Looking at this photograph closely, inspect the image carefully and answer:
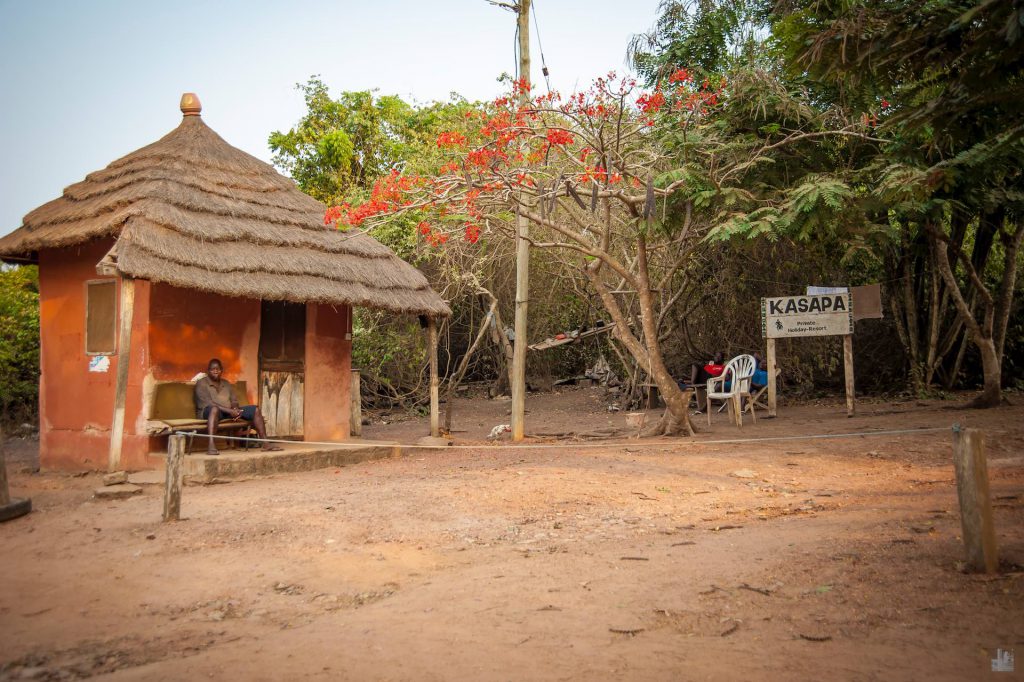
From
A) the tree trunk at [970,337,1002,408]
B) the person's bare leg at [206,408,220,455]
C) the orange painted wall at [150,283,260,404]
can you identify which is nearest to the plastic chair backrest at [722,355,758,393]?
the tree trunk at [970,337,1002,408]

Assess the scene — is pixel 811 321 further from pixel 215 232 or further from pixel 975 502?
pixel 975 502

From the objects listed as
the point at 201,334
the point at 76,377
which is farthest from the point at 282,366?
the point at 76,377

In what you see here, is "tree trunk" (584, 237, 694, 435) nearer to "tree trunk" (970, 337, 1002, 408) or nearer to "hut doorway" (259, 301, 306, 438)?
"hut doorway" (259, 301, 306, 438)

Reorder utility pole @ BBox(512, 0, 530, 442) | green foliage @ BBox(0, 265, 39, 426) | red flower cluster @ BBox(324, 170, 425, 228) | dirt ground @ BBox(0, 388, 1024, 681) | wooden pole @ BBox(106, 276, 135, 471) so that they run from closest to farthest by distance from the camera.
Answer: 1. dirt ground @ BBox(0, 388, 1024, 681)
2. wooden pole @ BBox(106, 276, 135, 471)
3. red flower cluster @ BBox(324, 170, 425, 228)
4. utility pole @ BBox(512, 0, 530, 442)
5. green foliage @ BBox(0, 265, 39, 426)

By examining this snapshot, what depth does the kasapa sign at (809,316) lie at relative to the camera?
13.0m

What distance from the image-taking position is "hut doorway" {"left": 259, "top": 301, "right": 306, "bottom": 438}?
443 inches

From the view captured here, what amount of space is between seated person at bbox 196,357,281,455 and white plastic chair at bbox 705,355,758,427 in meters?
6.65

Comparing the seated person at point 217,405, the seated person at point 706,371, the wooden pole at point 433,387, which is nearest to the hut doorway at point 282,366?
the seated person at point 217,405

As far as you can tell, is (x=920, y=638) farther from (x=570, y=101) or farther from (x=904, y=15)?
(x=570, y=101)

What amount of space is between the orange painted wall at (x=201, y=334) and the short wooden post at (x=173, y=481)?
131 inches

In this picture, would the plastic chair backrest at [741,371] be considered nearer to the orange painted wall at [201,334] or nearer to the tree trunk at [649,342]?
the tree trunk at [649,342]

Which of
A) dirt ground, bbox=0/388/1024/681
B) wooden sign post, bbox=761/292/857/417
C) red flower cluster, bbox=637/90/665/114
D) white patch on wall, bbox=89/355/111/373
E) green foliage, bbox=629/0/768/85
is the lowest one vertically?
dirt ground, bbox=0/388/1024/681

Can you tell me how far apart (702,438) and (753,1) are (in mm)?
7607

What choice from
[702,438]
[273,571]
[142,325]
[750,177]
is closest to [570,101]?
[750,177]
